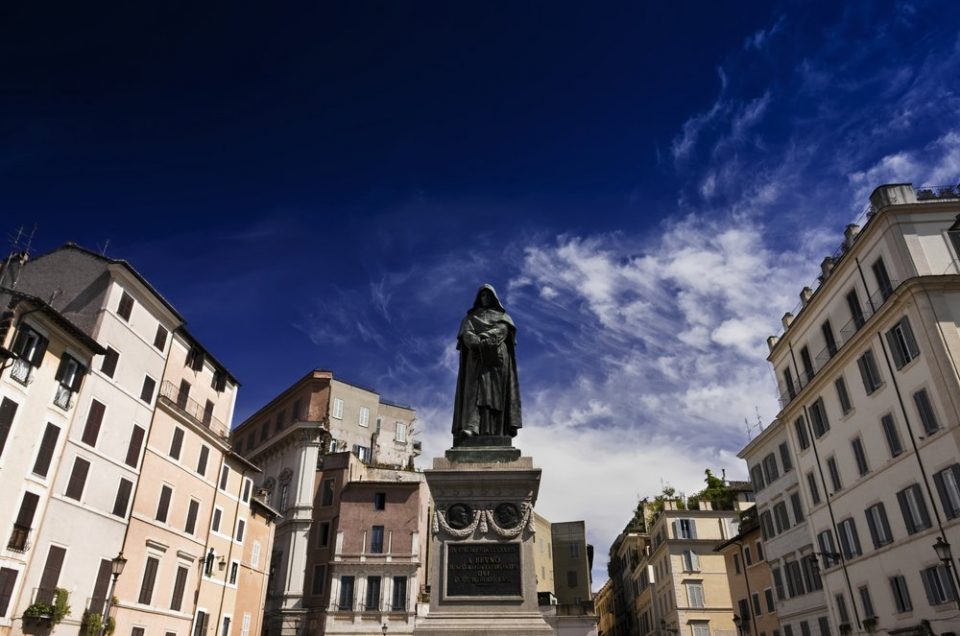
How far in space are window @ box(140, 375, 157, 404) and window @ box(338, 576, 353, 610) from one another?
20647 mm

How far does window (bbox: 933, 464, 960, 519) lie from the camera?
80.1ft

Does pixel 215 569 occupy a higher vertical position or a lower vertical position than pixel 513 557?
higher

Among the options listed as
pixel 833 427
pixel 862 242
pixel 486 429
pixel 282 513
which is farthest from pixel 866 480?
pixel 282 513

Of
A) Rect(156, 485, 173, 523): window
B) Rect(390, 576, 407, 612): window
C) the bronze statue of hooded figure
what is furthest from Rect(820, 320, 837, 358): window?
Rect(156, 485, 173, 523): window

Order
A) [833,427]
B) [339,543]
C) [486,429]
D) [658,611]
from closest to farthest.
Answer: [486,429] < [833,427] < [339,543] < [658,611]

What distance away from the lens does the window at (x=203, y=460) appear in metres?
38.5

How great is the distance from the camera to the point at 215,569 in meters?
38.9

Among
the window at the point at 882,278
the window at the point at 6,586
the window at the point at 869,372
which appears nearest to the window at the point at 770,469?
the window at the point at 869,372

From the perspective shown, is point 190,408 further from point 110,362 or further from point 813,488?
point 813,488

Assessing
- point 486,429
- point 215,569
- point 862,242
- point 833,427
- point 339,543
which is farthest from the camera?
point 339,543

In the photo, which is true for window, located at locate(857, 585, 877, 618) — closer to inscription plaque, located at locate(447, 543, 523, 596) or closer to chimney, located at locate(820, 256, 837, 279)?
chimney, located at locate(820, 256, 837, 279)

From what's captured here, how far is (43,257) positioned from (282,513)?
27.1 metres

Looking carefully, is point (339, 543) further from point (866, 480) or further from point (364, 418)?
point (866, 480)

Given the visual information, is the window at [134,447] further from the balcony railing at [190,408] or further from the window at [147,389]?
the balcony railing at [190,408]
